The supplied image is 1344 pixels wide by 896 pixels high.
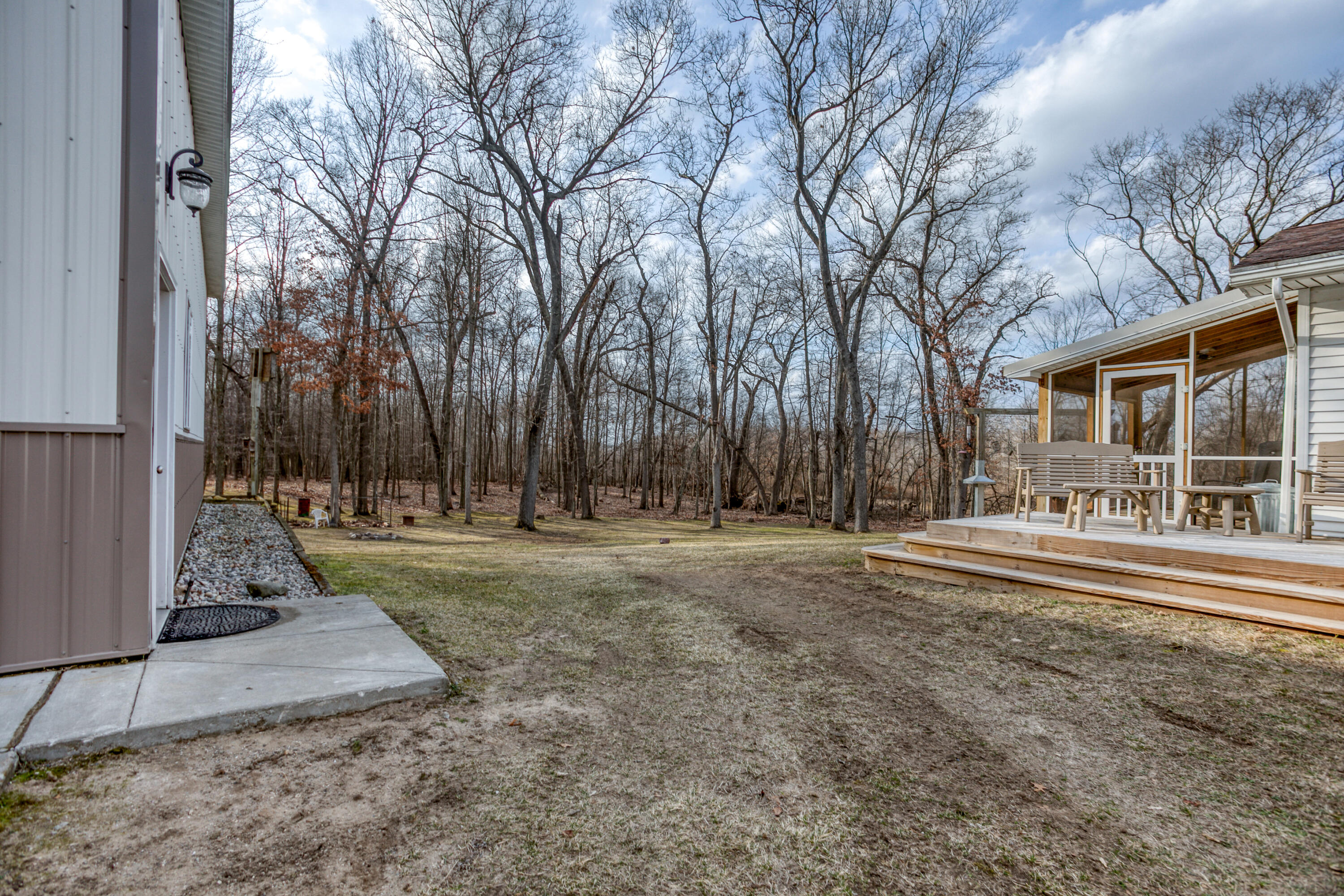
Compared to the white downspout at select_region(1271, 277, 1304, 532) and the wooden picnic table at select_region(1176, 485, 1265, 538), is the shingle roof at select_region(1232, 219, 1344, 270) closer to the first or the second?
the white downspout at select_region(1271, 277, 1304, 532)

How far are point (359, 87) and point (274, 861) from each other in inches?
727

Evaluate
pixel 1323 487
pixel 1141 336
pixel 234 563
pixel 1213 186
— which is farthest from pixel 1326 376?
pixel 1213 186

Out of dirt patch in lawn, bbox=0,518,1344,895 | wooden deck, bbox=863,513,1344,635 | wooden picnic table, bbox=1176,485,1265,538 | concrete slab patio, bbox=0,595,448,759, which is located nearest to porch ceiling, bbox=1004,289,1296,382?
wooden picnic table, bbox=1176,485,1265,538

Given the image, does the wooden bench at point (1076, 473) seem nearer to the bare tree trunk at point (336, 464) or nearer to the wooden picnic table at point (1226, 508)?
the wooden picnic table at point (1226, 508)

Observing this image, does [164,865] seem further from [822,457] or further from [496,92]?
[822,457]

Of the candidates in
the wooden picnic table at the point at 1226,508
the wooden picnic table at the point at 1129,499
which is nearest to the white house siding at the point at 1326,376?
the wooden picnic table at the point at 1226,508

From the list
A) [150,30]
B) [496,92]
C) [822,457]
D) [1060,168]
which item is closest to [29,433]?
[150,30]

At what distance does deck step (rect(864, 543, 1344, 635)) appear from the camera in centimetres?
376

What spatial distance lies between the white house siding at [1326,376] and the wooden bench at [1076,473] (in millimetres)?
1512

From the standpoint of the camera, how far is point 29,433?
263 cm

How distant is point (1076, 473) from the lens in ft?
21.0

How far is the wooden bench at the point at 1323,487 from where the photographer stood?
16.2ft

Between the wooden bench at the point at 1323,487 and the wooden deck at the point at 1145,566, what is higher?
the wooden bench at the point at 1323,487

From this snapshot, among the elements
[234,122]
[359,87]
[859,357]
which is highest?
[359,87]
